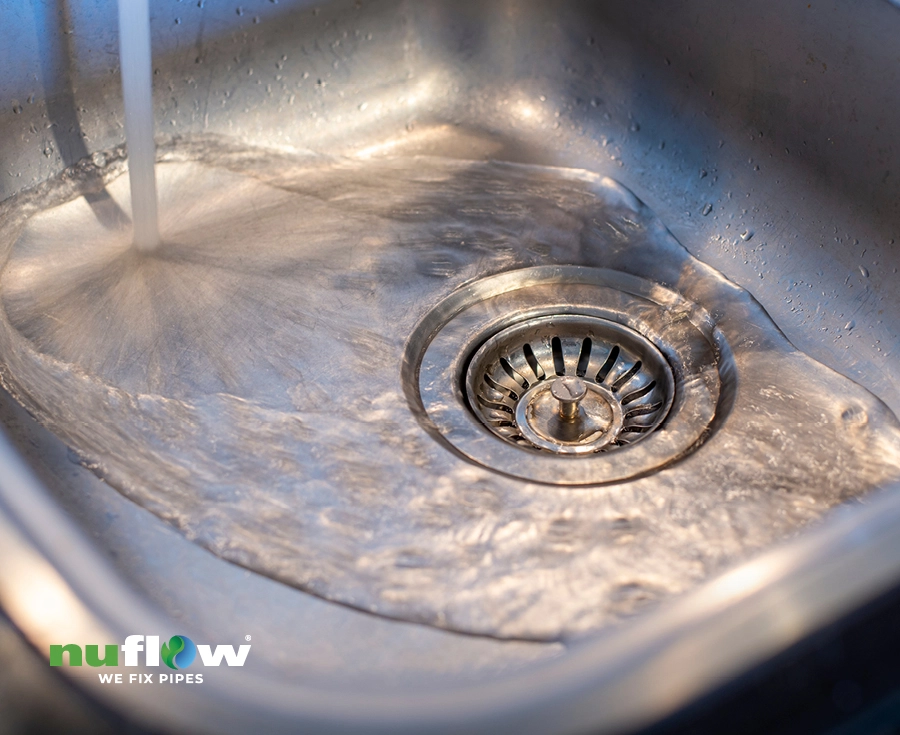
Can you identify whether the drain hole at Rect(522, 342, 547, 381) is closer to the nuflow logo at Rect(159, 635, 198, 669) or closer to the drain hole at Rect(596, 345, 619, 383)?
the drain hole at Rect(596, 345, 619, 383)

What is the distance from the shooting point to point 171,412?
65 centimetres

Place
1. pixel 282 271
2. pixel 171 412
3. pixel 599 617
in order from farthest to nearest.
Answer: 1. pixel 282 271
2. pixel 171 412
3. pixel 599 617

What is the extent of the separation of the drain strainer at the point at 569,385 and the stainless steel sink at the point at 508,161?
89 mm

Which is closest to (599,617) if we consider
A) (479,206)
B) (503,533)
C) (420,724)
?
(503,533)

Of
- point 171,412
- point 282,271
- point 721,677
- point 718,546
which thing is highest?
point 282,271

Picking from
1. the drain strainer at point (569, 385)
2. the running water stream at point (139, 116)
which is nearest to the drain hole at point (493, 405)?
the drain strainer at point (569, 385)

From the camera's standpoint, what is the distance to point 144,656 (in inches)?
14.2

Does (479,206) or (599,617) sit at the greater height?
(479,206)

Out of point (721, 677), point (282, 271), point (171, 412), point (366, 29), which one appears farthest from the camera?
point (366, 29)

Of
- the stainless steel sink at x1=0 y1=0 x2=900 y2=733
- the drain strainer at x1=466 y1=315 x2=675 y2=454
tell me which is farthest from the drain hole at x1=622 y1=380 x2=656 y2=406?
the stainless steel sink at x1=0 y1=0 x2=900 y2=733

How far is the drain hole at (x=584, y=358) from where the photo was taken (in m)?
0.78

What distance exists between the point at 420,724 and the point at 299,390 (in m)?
0.38

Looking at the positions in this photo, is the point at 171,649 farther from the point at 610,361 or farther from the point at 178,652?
the point at 610,361

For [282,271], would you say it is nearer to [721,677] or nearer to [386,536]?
[386,536]
